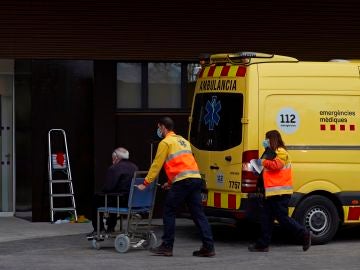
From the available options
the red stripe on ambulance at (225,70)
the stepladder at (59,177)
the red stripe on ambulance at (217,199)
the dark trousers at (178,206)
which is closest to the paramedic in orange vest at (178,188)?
the dark trousers at (178,206)

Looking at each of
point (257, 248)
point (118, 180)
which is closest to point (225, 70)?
point (118, 180)

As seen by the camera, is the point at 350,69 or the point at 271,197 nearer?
the point at 271,197

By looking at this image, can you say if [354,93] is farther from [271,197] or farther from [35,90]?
[35,90]

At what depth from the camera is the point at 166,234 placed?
1034 cm

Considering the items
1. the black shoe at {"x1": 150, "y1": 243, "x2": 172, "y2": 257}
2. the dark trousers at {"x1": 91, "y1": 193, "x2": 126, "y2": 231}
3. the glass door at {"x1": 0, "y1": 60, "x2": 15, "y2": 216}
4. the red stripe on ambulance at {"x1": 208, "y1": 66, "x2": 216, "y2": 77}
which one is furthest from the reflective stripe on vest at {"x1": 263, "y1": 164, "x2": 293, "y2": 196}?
the glass door at {"x1": 0, "y1": 60, "x2": 15, "y2": 216}

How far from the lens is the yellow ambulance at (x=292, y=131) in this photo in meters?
10.9

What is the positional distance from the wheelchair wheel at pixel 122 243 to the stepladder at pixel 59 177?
10.9 ft

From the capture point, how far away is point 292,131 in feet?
36.6

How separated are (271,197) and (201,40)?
4.47 metres

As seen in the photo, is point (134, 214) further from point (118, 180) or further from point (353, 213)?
point (353, 213)

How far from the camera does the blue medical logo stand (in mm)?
11461

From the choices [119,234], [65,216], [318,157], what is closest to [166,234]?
[119,234]

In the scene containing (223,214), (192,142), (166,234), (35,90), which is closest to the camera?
(166,234)

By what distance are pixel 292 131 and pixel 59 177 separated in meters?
4.73
